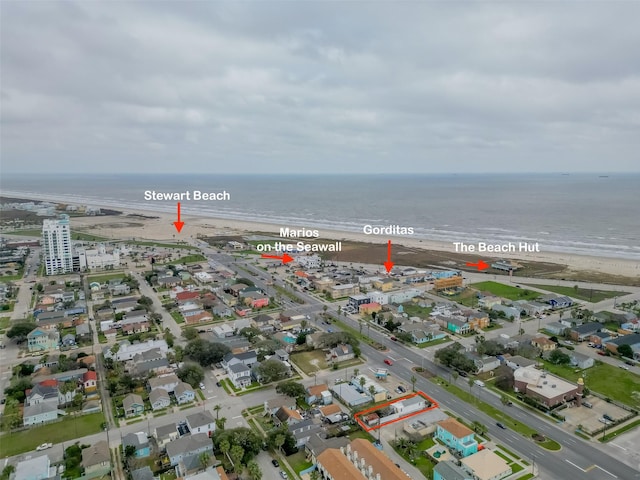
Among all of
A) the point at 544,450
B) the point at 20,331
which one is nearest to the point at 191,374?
the point at 20,331

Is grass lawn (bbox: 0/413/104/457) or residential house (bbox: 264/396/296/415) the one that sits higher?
residential house (bbox: 264/396/296/415)

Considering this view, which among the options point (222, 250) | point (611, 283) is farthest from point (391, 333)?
point (222, 250)

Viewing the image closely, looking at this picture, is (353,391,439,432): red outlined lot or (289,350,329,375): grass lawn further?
(289,350,329,375): grass lawn

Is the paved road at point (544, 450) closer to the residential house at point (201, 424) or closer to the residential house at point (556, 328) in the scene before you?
the residential house at point (201, 424)

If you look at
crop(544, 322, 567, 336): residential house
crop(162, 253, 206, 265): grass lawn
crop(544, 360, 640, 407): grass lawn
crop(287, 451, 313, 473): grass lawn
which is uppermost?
crop(544, 322, 567, 336): residential house

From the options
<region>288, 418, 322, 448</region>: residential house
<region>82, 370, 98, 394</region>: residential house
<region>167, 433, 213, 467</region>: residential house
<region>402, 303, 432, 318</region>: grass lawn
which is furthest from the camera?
<region>402, 303, 432, 318</region>: grass lawn

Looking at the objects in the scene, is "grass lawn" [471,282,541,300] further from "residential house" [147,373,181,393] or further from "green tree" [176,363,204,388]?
"residential house" [147,373,181,393]

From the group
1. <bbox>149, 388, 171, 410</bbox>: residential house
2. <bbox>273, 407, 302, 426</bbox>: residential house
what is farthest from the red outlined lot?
<bbox>149, 388, 171, 410</bbox>: residential house
